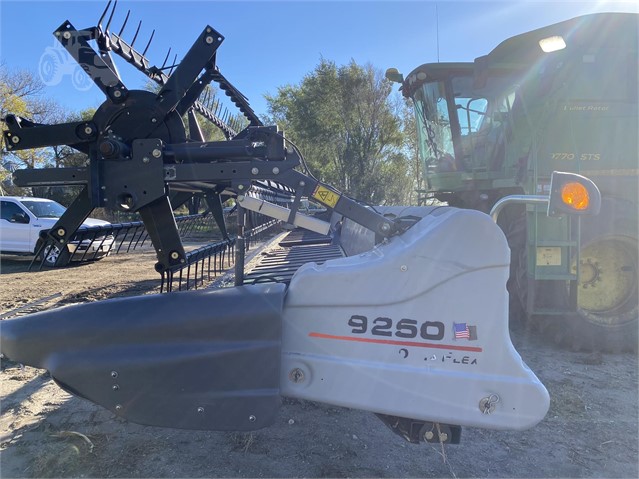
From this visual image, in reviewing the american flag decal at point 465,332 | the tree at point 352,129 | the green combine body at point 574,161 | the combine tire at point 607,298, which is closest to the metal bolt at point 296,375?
the american flag decal at point 465,332

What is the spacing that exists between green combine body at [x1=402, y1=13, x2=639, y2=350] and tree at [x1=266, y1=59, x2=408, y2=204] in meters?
16.3

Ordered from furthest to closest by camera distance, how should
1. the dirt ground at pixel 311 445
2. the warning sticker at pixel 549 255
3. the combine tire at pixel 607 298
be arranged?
1. the combine tire at pixel 607 298
2. the warning sticker at pixel 549 255
3. the dirt ground at pixel 311 445

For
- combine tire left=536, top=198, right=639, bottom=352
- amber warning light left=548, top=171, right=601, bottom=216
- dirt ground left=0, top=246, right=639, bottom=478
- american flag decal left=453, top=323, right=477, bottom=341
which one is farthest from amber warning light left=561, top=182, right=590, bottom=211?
combine tire left=536, top=198, right=639, bottom=352

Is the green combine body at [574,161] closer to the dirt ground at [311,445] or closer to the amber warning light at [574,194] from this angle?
the dirt ground at [311,445]

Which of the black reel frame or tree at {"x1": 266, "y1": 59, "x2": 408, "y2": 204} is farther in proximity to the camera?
tree at {"x1": 266, "y1": 59, "x2": 408, "y2": 204}

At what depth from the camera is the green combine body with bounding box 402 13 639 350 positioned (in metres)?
3.62

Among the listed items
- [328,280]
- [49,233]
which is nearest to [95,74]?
[49,233]

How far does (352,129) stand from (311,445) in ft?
65.9

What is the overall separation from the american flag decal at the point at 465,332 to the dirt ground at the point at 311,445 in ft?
3.09

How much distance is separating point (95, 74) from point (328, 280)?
165 cm

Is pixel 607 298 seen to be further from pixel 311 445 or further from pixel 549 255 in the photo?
pixel 311 445

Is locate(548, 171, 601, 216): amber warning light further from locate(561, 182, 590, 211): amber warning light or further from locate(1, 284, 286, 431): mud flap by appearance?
locate(1, 284, 286, 431): mud flap

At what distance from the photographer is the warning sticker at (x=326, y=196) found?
7.08ft

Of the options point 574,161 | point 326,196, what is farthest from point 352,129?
point 326,196
